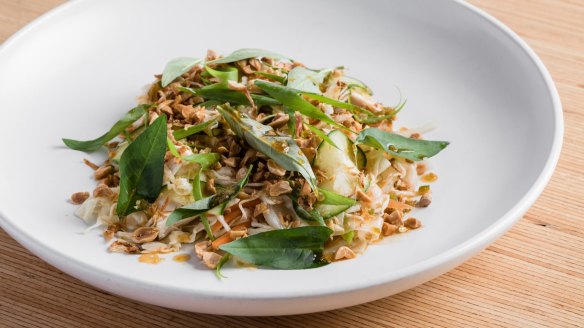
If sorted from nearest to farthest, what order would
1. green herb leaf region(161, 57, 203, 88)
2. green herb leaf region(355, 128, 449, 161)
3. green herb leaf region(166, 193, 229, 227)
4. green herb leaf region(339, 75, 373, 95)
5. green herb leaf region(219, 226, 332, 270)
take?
1. green herb leaf region(219, 226, 332, 270)
2. green herb leaf region(166, 193, 229, 227)
3. green herb leaf region(355, 128, 449, 161)
4. green herb leaf region(161, 57, 203, 88)
5. green herb leaf region(339, 75, 373, 95)

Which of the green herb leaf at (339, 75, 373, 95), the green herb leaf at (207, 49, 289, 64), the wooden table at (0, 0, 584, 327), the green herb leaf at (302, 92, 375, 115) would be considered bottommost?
the wooden table at (0, 0, 584, 327)

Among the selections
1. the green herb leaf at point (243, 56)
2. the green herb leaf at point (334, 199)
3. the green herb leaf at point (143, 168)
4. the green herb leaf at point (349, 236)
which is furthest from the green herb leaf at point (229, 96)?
the green herb leaf at point (349, 236)

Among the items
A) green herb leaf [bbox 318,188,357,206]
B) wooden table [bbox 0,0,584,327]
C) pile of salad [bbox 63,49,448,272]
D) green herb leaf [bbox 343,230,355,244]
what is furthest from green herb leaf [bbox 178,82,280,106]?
wooden table [bbox 0,0,584,327]

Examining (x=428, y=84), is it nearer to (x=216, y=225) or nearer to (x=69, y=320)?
(x=216, y=225)

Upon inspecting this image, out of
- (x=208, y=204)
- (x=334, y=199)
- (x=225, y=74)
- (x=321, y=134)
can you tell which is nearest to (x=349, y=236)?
(x=334, y=199)

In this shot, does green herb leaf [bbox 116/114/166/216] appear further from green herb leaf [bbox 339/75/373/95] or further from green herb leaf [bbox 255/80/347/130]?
green herb leaf [bbox 339/75/373/95]

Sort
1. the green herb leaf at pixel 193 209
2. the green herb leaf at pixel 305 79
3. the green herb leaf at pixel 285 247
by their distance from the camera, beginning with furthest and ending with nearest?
1. the green herb leaf at pixel 305 79
2. the green herb leaf at pixel 193 209
3. the green herb leaf at pixel 285 247

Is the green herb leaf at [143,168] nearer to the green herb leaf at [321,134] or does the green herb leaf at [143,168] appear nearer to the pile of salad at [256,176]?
the pile of salad at [256,176]
